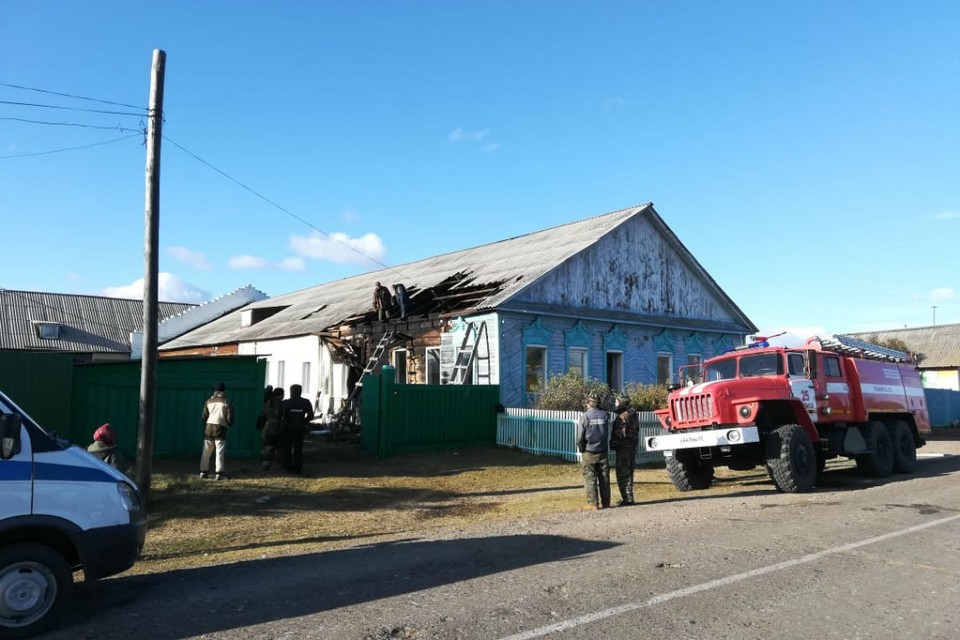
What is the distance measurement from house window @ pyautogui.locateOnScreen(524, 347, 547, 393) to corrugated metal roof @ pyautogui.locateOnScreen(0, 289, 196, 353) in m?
32.8

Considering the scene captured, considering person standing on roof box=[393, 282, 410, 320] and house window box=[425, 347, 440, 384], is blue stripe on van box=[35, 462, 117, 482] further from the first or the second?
person standing on roof box=[393, 282, 410, 320]

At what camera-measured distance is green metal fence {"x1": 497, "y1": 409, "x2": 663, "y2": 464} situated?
15.9 metres

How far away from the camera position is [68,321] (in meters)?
44.2

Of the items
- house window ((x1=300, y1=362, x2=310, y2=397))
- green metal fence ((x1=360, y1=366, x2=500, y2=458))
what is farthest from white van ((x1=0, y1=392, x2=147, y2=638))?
house window ((x1=300, y1=362, x2=310, y2=397))

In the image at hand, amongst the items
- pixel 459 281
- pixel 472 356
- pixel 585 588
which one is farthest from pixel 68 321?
pixel 585 588

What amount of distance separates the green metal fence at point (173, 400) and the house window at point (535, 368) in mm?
8338

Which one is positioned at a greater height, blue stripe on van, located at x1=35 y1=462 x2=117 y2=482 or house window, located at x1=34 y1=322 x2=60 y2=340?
house window, located at x1=34 y1=322 x2=60 y2=340

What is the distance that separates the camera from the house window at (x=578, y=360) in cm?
2144

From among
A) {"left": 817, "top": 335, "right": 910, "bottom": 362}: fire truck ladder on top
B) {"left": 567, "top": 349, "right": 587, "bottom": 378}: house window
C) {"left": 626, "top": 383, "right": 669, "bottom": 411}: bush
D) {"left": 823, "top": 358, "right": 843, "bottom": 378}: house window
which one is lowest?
{"left": 626, "top": 383, "right": 669, "bottom": 411}: bush

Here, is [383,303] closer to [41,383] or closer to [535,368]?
[535,368]

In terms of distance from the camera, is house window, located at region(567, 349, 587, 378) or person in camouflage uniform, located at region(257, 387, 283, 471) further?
house window, located at region(567, 349, 587, 378)

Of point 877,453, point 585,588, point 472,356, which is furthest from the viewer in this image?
point 472,356

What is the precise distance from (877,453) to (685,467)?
4609 millimetres

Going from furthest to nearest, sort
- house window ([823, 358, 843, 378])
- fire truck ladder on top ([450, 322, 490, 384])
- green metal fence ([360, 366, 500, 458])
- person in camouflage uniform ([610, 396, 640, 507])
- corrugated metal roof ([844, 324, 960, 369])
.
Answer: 1. corrugated metal roof ([844, 324, 960, 369])
2. fire truck ladder on top ([450, 322, 490, 384])
3. green metal fence ([360, 366, 500, 458])
4. house window ([823, 358, 843, 378])
5. person in camouflage uniform ([610, 396, 640, 507])
